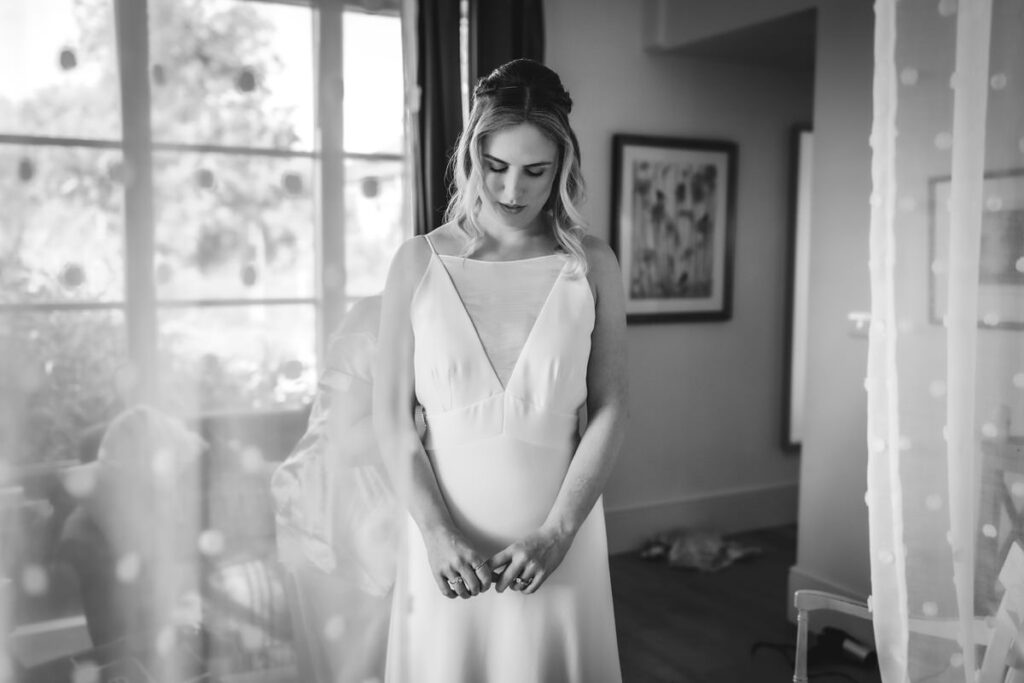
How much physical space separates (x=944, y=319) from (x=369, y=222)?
95cm

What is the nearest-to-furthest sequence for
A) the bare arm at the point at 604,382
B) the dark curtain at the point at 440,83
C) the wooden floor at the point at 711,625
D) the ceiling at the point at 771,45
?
the bare arm at the point at 604,382 < the wooden floor at the point at 711,625 < the dark curtain at the point at 440,83 < the ceiling at the point at 771,45

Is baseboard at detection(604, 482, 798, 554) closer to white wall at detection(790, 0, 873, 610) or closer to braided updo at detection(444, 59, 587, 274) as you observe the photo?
white wall at detection(790, 0, 873, 610)

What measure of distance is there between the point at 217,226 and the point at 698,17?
253 centimetres

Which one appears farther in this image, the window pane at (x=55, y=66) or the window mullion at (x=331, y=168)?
the window mullion at (x=331, y=168)

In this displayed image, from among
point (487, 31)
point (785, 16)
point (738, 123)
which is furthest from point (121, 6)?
point (738, 123)

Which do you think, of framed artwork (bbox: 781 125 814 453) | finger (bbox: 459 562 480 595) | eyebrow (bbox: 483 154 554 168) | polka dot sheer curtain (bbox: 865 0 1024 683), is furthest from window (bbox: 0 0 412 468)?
framed artwork (bbox: 781 125 814 453)

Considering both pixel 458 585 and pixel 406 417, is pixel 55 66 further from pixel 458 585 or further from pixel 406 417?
pixel 458 585

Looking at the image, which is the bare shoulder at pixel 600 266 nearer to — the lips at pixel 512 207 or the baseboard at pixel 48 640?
the lips at pixel 512 207

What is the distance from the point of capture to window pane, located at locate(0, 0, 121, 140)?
1.17 metres

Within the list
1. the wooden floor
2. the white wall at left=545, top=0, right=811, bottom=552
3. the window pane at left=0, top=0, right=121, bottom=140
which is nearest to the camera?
the window pane at left=0, top=0, right=121, bottom=140

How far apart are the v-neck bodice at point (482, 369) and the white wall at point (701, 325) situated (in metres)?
2.17

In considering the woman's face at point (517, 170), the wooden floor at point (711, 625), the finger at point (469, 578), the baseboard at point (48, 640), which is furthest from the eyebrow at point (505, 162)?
the wooden floor at point (711, 625)

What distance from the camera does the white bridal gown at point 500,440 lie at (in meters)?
1.35

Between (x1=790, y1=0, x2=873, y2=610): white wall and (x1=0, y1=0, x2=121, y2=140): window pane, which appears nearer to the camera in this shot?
A: (x1=0, y1=0, x2=121, y2=140): window pane
